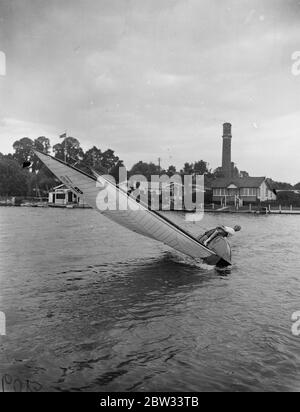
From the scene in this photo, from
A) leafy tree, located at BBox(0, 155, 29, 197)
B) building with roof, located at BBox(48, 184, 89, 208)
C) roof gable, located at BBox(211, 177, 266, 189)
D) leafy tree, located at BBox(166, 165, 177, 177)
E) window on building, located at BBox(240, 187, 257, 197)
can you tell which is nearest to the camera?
roof gable, located at BBox(211, 177, 266, 189)

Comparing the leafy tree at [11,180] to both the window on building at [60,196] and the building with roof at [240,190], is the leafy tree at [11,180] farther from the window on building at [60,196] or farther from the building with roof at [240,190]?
the building with roof at [240,190]

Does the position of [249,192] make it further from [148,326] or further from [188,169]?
[148,326]

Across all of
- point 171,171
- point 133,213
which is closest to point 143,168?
point 171,171

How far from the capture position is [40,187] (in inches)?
4648

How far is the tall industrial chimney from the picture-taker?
112750mm

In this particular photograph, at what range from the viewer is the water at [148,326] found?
7.57 m

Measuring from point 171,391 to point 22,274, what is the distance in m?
10.7

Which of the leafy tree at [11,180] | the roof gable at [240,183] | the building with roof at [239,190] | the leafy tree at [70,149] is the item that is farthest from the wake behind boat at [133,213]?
the leafy tree at [70,149]

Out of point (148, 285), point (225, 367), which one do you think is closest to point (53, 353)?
point (225, 367)

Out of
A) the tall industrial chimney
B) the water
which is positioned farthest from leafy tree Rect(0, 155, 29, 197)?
the water

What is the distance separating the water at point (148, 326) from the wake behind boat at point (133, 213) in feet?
3.39

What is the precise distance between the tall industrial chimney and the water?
9521 centimetres

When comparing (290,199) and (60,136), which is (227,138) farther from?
(60,136)

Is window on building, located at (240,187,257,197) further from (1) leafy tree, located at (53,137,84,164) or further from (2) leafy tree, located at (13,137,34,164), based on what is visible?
(2) leafy tree, located at (13,137,34,164)
